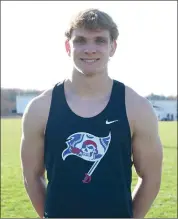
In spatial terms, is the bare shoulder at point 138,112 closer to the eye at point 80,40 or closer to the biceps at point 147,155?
the biceps at point 147,155

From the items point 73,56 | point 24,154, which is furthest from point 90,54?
point 24,154

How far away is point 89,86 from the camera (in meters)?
2.78

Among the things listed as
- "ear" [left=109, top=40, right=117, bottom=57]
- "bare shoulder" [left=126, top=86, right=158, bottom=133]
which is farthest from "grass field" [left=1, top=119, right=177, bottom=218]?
"ear" [left=109, top=40, right=117, bottom=57]

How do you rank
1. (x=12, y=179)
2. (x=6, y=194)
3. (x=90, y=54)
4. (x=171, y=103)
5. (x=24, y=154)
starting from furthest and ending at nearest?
(x=171, y=103)
(x=12, y=179)
(x=6, y=194)
(x=24, y=154)
(x=90, y=54)

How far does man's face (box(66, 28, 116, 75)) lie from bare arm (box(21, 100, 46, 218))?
397 mm

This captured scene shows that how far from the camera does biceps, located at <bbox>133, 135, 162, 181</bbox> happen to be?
2805 mm

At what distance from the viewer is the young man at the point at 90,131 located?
103 inches

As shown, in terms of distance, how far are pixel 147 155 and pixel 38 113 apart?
2.56ft

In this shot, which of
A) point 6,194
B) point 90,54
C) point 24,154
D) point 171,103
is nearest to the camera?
point 90,54

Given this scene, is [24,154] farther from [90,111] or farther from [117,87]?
[117,87]

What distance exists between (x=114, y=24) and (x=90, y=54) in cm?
28

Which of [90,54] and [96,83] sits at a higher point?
[90,54]

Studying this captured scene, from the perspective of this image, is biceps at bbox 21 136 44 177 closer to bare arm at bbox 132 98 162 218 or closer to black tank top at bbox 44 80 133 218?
black tank top at bbox 44 80 133 218

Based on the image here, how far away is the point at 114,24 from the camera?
2.75 metres
